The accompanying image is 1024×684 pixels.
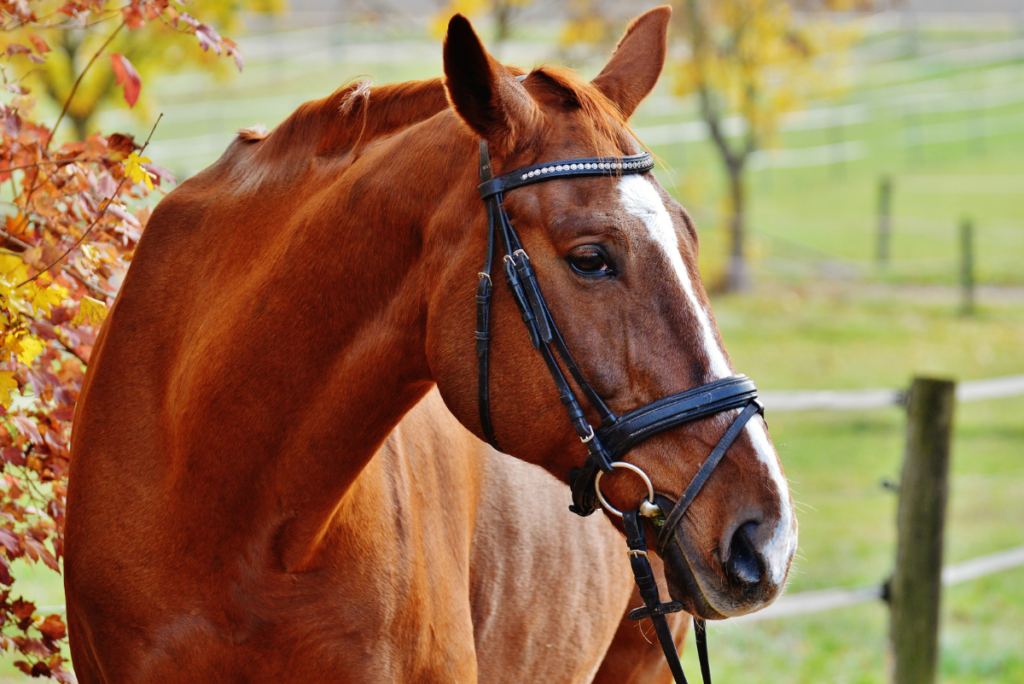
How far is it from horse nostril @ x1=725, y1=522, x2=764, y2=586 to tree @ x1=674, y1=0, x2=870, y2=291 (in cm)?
1260

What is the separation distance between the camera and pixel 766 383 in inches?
402

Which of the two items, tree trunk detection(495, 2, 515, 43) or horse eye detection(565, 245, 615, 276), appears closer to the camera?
horse eye detection(565, 245, 615, 276)

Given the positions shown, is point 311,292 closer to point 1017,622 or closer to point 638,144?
point 638,144

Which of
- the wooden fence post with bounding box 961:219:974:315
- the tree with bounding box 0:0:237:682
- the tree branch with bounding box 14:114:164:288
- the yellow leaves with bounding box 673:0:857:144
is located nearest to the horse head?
the tree branch with bounding box 14:114:164:288

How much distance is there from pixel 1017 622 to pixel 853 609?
0.97 meters

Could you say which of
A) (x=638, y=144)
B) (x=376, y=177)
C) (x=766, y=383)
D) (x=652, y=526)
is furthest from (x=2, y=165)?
(x=766, y=383)

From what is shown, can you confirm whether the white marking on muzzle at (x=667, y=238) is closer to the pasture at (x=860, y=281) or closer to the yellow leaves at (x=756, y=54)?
the pasture at (x=860, y=281)

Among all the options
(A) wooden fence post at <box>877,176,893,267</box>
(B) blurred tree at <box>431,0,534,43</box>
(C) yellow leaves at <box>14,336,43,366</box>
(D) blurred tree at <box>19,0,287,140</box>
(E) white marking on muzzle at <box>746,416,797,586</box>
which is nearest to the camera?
(E) white marking on muzzle at <box>746,416,797,586</box>

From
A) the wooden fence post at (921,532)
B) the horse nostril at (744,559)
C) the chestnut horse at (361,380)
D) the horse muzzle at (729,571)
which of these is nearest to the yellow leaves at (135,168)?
the chestnut horse at (361,380)

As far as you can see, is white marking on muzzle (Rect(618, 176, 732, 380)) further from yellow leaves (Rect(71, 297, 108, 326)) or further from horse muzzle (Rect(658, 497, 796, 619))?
yellow leaves (Rect(71, 297, 108, 326))

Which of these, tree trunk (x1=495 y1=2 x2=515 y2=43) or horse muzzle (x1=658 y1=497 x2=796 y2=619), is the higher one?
tree trunk (x1=495 y1=2 x2=515 y2=43)

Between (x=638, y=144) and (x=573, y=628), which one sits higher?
(x=638, y=144)

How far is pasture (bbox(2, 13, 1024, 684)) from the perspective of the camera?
18.9 feet

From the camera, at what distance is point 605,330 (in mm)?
1716
